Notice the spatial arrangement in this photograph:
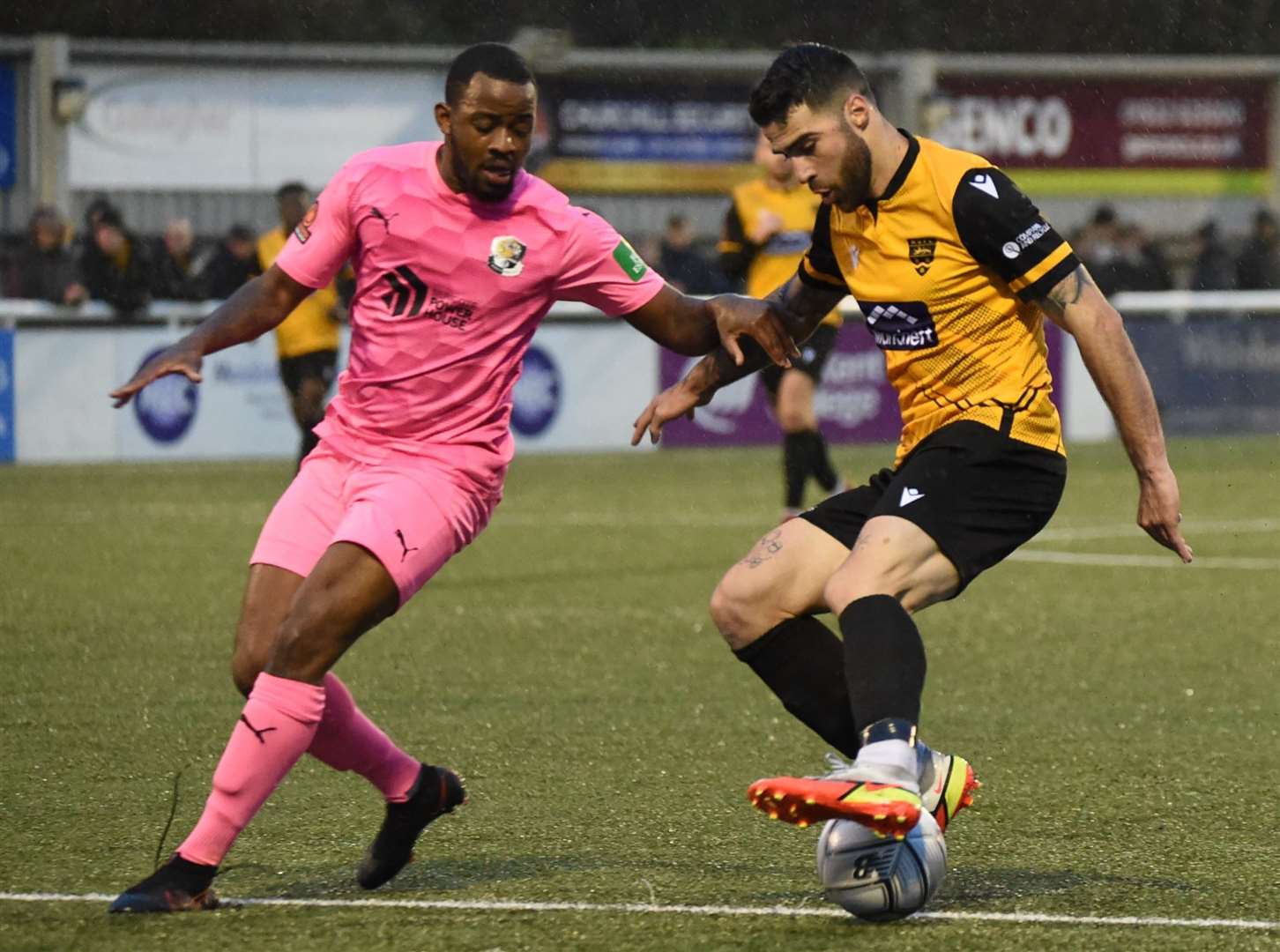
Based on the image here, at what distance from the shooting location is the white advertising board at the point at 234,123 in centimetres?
2647

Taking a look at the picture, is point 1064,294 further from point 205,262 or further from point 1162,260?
point 1162,260

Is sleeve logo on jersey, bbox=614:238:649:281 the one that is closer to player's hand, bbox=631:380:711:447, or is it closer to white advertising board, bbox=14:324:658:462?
player's hand, bbox=631:380:711:447

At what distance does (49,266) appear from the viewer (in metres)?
19.4

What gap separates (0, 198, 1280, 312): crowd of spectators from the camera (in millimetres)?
19203

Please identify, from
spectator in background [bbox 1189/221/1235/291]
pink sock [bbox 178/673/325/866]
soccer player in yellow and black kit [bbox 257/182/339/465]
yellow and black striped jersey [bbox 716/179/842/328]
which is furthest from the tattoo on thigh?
spectator in background [bbox 1189/221/1235/291]

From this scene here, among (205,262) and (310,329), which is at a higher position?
(310,329)

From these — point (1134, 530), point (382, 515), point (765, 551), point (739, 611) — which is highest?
point (382, 515)

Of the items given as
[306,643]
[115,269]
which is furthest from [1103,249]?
[306,643]

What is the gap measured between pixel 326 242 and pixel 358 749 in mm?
1169

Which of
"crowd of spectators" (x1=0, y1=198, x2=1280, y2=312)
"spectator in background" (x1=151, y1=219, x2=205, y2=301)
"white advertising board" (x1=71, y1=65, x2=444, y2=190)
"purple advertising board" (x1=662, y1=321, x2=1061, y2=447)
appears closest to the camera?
"crowd of spectators" (x1=0, y1=198, x2=1280, y2=312)

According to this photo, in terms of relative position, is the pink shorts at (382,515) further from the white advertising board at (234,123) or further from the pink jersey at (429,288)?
the white advertising board at (234,123)

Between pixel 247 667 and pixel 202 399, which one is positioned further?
pixel 202 399

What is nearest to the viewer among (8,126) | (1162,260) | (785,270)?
(785,270)

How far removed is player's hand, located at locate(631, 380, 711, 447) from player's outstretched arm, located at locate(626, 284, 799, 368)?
11 cm
